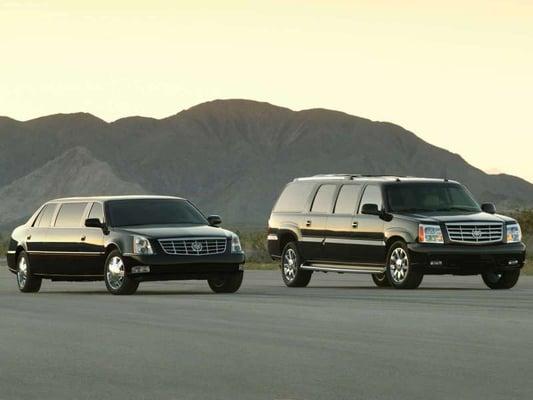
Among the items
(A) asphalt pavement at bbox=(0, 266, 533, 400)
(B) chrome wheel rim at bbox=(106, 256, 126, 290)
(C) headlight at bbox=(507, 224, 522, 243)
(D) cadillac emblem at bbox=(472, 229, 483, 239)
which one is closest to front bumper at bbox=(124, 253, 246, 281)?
(B) chrome wheel rim at bbox=(106, 256, 126, 290)

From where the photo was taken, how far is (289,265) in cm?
2925

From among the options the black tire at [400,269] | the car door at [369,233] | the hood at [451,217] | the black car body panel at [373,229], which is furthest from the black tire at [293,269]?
the hood at [451,217]

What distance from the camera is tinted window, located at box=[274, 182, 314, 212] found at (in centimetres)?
2919

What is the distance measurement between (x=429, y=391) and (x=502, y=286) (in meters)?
16.3

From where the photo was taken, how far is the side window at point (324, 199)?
2859 cm

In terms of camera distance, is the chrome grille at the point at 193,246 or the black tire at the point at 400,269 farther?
the black tire at the point at 400,269

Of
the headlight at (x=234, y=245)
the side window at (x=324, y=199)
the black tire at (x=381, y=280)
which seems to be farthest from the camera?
the black tire at (x=381, y=280)

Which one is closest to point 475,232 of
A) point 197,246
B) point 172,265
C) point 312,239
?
point 312,239

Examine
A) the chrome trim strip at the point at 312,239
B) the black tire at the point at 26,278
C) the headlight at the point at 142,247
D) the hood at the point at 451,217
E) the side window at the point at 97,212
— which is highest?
the hood at the point at 451,217

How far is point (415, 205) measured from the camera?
90.6ft

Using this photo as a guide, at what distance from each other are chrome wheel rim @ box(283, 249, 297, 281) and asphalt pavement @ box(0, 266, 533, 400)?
129 inches

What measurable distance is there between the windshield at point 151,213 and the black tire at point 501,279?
17.4ft

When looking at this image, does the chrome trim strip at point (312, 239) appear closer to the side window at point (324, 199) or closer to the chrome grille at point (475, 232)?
the side window at point (324, 199)

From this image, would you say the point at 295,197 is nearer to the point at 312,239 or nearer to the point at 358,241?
the point at 312,239
